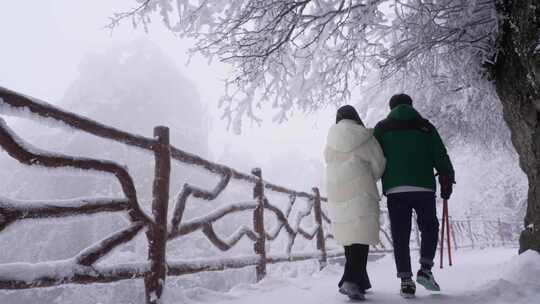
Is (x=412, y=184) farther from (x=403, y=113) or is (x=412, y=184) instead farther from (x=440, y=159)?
(x=403, y=113)

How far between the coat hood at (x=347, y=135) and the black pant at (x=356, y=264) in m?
0.84

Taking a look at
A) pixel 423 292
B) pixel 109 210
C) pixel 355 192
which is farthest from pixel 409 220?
pixel 109 210

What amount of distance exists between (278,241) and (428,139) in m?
21.4

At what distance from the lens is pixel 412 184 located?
338 centimetres

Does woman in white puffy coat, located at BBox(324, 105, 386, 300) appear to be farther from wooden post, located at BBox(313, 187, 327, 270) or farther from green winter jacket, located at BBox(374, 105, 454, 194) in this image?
wooden post, located at BBox(313, 187, 327, 270)

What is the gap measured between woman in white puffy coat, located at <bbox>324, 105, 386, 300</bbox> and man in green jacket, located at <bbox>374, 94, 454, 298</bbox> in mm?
139

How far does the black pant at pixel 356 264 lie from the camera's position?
3.34m

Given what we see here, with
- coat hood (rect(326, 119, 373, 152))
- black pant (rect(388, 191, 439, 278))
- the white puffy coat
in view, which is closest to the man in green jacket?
black pant (rect(388, 191, 439, 278))

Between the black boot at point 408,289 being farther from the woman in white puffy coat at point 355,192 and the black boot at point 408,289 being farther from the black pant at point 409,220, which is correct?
the woman in white puffy coat at point 355,192

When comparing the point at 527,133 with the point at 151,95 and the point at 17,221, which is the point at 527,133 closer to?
the point at 17,221

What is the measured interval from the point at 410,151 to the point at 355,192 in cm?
58

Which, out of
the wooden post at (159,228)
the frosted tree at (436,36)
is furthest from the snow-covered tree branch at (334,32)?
the wooden post at (159,228)

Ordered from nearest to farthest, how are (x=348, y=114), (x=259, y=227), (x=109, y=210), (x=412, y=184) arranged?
1. (x=109, y=210)
2. (x=412, y=184)
3. (x=348, y=114)
4. (x=259, y=227)

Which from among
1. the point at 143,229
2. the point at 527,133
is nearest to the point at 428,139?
the point at 527,133
